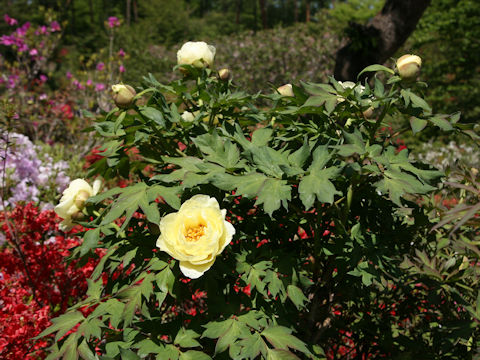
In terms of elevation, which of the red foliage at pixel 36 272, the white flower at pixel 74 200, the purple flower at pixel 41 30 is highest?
the white flower at pixel 74 200

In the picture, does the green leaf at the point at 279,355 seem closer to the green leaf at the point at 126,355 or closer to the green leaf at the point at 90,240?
the green leaf at the point at 126,355

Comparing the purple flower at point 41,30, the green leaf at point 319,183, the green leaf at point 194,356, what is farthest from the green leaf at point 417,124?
the purple flower at point 41,30

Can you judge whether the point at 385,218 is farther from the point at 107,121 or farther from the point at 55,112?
the point at 55,112

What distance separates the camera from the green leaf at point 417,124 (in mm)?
1040

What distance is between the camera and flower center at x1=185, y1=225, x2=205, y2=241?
41.7 inches

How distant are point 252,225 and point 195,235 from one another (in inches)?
10.8

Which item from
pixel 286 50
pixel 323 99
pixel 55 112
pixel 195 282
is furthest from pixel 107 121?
pixel 286 50

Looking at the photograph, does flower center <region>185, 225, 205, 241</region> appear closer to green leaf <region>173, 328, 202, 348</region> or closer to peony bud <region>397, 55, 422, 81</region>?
green leaf <region>173, 328, 202, 348</region>

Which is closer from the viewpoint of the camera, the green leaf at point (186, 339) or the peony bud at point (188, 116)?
the green leaf at point (186, 339)

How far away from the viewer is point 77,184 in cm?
131

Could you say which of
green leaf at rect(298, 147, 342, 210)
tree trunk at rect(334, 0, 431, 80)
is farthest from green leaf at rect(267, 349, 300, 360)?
tree trunk at rect(334, 0, 431, 80)

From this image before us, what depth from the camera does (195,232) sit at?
42.1 inches

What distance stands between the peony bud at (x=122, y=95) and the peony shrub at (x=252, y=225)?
0.03 meters

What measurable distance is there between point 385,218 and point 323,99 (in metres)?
0.46
